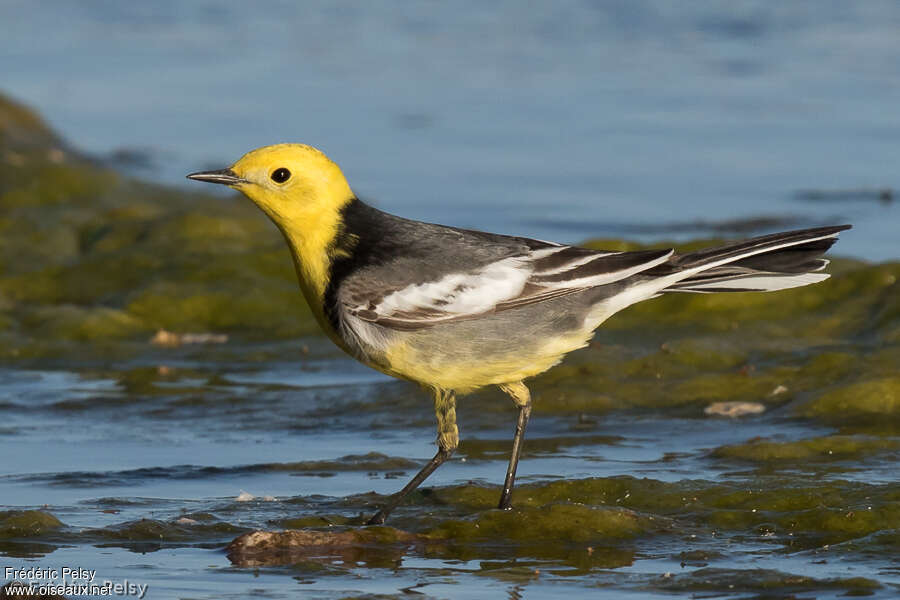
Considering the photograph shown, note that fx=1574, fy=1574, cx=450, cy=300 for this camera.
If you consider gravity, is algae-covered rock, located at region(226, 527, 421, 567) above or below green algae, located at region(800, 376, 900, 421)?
below

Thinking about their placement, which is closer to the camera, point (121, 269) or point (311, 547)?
point (311, 547)

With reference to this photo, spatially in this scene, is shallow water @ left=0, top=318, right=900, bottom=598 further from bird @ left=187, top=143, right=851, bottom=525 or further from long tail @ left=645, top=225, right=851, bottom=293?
long tail @ left=645, top=225, right=851, bottom=293

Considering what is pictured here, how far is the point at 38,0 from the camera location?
73.1 feet

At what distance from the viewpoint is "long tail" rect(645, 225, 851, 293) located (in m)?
6.57

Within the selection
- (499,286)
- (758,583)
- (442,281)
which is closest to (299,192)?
(442,281)

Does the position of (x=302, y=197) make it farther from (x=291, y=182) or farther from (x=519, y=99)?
(x=519, y=99)

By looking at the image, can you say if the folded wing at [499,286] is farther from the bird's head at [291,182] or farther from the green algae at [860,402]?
the green algae at [860,402]

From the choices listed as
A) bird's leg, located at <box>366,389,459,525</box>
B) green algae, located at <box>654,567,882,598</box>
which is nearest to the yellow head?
bird's leg, located at <box>366,389,459,525</box>

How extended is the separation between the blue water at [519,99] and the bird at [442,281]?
17.6ft

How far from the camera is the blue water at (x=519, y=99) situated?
13.5m

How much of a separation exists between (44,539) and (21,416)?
2.46 meters

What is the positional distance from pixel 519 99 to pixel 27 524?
1140 cm

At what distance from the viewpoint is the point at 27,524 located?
6.15 meters

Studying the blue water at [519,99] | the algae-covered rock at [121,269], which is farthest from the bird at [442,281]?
the blue water at [519,99]
